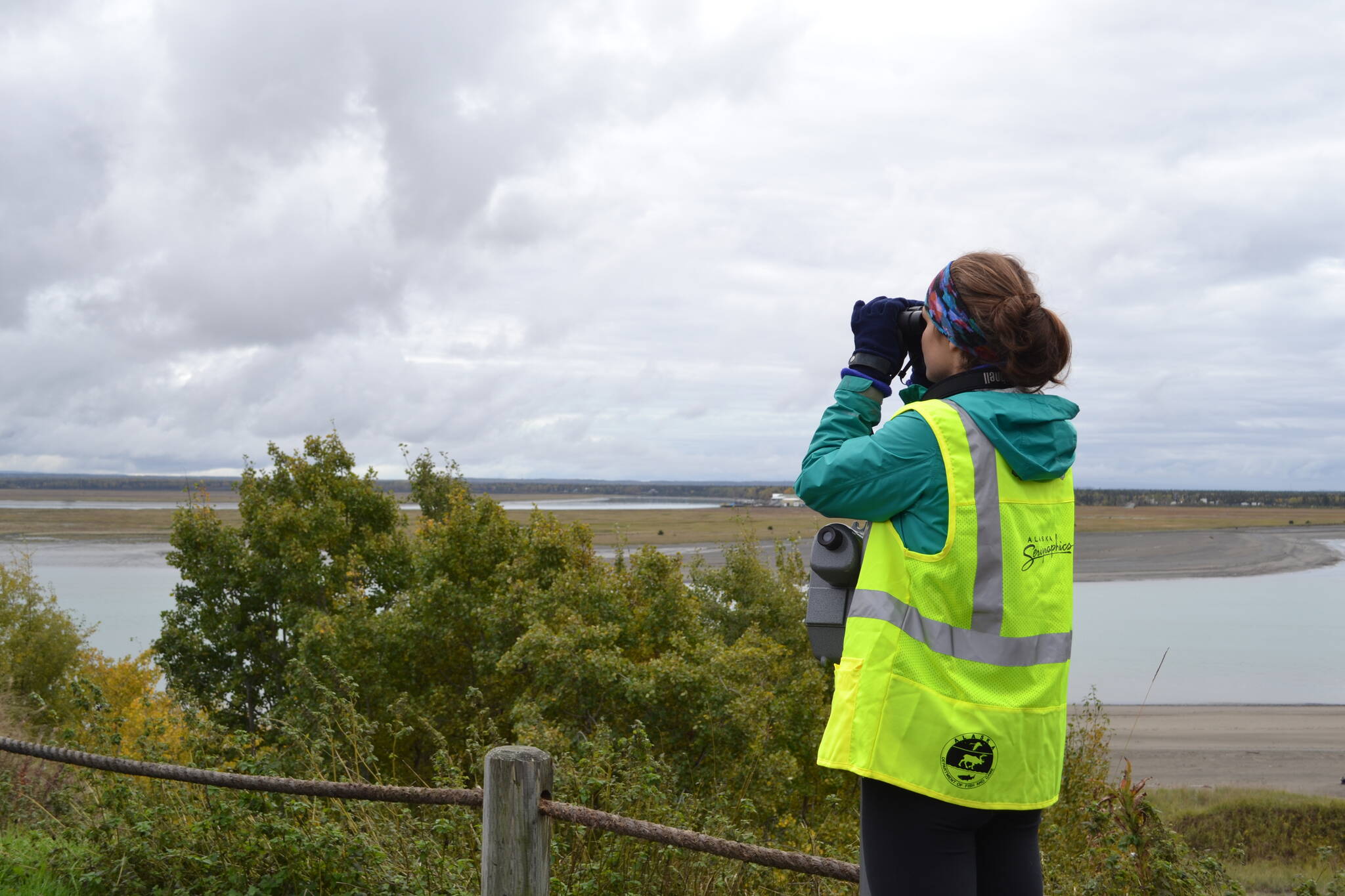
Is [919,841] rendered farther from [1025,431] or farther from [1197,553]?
[1197,553]

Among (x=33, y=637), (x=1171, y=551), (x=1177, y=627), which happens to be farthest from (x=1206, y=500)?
(x=33, y=637)

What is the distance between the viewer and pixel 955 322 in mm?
1787

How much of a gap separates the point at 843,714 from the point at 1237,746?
32579 mm

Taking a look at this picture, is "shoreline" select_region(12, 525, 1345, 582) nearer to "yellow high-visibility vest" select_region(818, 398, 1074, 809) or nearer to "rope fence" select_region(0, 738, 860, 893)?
"rope fence" select_region(0, 738, 860, 893)

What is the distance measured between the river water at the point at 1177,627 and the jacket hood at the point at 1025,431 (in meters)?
27.7

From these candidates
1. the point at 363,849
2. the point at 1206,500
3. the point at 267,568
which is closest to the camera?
the point at 363,849

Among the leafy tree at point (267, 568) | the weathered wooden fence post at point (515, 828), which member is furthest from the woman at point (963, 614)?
the leafy tree at point (267, 568)

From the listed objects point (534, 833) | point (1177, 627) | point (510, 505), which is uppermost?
point (534, 833)

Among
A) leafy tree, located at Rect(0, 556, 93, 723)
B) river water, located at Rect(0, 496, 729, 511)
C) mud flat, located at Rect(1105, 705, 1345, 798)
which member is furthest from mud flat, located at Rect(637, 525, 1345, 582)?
river water, located at Rect(0, 496, 729, 511)

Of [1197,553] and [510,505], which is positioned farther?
[510,505]

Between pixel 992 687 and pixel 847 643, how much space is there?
0.82ft

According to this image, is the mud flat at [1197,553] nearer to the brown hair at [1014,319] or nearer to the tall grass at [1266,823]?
the tall grass at [1266,823]

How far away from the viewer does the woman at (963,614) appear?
1.61 meters

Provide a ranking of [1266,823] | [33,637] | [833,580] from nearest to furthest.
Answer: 1. [833,580]
2. [1266,823]
3. [33,637]
